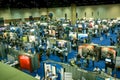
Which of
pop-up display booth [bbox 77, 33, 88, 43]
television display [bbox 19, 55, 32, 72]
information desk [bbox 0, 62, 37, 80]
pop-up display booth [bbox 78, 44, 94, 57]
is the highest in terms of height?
information desk [bbox 0, 62, 37, 80]

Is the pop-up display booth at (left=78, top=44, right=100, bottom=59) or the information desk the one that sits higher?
the information desk

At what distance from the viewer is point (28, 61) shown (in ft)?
49.8

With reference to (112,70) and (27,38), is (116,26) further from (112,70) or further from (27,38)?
(112,70)

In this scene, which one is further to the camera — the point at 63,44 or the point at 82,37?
the point at 82,37

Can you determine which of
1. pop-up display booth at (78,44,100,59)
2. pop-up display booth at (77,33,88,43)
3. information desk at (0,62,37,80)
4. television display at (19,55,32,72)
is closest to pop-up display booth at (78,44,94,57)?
pop-up display booth at (78,44,100,59)

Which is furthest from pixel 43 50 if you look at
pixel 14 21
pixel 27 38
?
pixel 14 21

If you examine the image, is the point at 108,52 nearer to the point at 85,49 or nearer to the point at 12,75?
the point at 85,49

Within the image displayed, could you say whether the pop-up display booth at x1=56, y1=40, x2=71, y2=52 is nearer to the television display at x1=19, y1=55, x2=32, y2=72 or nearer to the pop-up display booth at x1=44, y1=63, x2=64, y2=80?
the television display at x1=19, y1=55, x2=32, y2=72

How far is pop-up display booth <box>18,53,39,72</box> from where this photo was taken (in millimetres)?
15117

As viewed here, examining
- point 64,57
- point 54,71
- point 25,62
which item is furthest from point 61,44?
point 54,71

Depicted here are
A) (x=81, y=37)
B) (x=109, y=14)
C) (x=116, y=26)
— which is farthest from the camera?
(x=109, y=14)

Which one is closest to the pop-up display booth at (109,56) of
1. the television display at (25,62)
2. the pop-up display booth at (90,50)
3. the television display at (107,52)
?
the television display at (107,52)

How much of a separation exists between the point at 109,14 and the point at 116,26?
30.4ft

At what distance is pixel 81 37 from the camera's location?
22.9 metres
